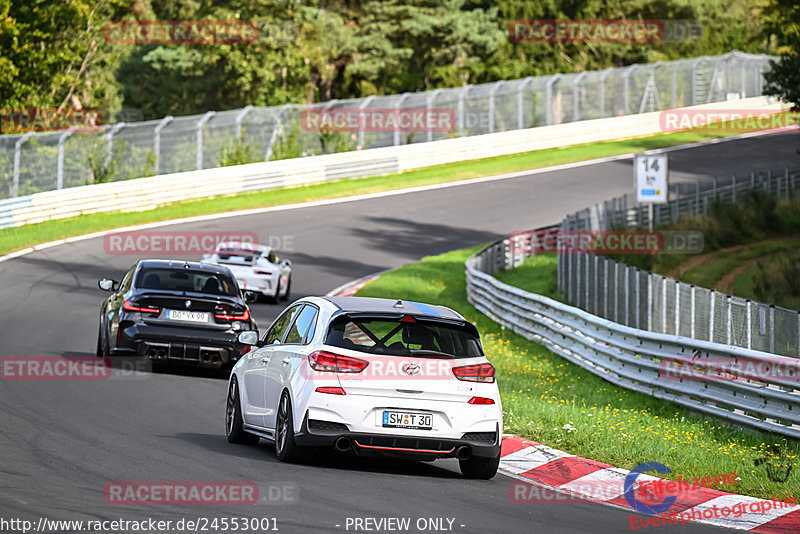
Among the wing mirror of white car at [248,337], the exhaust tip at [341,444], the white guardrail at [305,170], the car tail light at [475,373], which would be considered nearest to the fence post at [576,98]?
the white guardrail at [305,170]

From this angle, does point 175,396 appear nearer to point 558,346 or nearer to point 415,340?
point 415,340

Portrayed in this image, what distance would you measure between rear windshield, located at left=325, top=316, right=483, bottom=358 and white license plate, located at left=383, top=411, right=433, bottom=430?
1.64 ft

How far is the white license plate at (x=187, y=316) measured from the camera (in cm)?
1784

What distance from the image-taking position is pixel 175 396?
1609 cm

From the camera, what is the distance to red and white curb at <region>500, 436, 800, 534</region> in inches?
375

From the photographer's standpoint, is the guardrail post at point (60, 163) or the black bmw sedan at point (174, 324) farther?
the guardrail post at point (60, 163)

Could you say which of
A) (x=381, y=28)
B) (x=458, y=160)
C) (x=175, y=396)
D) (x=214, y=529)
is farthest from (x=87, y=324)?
(x=381, y=28)

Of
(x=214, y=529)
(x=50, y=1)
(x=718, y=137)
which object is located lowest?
(x=718, y=137)

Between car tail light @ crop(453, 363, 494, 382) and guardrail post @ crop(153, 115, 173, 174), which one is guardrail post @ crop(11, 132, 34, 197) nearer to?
guardrail post @ crop(153, 115, 173, 174)

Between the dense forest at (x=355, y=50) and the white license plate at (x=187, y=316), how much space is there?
40907 mm

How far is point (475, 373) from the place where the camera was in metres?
11.0

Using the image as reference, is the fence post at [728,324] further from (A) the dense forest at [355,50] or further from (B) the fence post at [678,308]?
(A) the dense forest at [355,50]

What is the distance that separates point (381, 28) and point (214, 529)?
66614 mm

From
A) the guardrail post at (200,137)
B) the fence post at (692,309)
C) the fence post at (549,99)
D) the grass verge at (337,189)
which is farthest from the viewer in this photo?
the fence post at (549,99)
